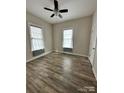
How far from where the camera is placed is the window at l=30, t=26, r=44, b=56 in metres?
4.89

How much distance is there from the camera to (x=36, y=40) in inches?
207

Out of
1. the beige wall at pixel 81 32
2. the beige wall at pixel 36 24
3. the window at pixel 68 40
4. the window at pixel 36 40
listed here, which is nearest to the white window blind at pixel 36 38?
the window at pixel 36 40

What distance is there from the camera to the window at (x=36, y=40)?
193 inches

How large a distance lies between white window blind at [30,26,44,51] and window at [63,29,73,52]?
181 cm

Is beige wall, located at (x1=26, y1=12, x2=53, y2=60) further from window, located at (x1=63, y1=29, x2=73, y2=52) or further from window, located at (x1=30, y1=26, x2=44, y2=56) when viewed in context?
window, located at (x1=63, y1=29, x2=73, y2=52)

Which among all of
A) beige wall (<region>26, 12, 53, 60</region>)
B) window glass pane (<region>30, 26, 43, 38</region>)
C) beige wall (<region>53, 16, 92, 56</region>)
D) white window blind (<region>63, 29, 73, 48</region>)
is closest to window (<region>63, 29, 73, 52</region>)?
white window blind (<region>63, 29, 73, 48</region>)

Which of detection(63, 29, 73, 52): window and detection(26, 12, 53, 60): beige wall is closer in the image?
detection(26, 12, 53, 60): beige wall

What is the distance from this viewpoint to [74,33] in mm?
6105

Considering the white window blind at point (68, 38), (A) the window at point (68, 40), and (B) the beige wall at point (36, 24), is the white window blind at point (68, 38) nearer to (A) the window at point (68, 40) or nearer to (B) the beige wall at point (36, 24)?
(A) the window at point (68, 40)

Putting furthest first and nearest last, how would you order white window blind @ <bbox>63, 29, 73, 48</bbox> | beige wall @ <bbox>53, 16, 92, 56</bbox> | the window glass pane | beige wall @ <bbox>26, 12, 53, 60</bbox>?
white window blind @ <bbox>63, 29, 73, 48</bbox>
beige wall @ <bbox>53, 16, 92, 56</bbox>
the window glass pane
beige wall @ <bbox>26, 12, 53, 60</bbox>
